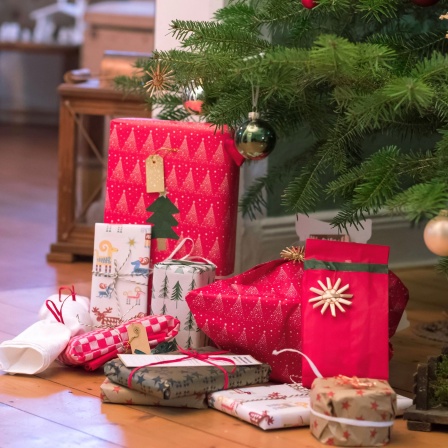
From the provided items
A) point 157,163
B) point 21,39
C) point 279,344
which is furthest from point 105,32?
point 279,344

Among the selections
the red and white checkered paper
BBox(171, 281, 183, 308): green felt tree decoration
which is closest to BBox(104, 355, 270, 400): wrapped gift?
the red and white checkered paper

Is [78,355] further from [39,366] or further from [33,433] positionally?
[33,433]

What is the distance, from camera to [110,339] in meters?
1.95

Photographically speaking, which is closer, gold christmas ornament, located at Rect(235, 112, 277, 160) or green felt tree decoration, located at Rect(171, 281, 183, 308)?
gold christmas ornament, located at Rect(235, 112, 277, 160)

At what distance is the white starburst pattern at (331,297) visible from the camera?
5.82 feet

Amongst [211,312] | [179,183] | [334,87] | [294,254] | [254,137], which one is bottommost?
[211,312]

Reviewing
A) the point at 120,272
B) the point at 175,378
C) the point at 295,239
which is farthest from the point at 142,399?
the point at 295,239

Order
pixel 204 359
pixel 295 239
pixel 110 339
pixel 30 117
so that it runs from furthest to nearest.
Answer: pixel 30 117
pixel 295 239
pixel 110 339
pixel 204 359

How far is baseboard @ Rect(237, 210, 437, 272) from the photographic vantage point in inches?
105

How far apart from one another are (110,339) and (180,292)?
0.18 meters

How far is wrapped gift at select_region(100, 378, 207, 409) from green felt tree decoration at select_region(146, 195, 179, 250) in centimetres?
46

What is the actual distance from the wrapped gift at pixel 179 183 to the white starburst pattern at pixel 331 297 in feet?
1.32

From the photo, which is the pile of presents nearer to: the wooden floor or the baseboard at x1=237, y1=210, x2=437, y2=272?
the wooden floor

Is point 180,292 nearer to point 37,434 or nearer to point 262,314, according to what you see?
point 262,314
